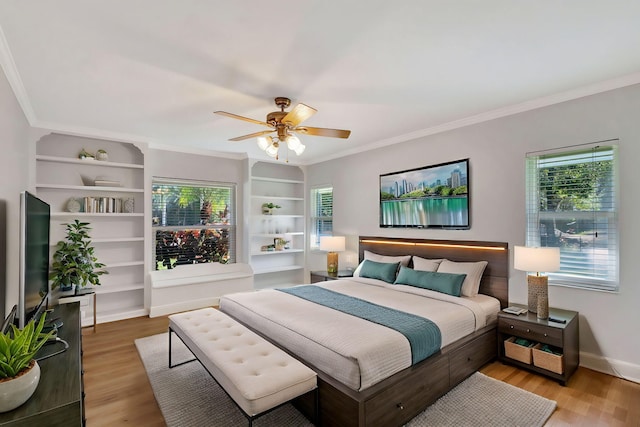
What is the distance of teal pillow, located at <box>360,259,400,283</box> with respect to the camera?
4.09 metres

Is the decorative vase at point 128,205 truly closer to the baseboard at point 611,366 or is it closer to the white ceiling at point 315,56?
the white ceiling at point 315,56

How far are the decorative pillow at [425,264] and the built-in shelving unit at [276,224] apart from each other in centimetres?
274

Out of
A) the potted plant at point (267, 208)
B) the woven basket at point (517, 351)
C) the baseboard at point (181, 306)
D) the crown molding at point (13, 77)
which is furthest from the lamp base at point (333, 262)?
the crown molding at point (13, 77)

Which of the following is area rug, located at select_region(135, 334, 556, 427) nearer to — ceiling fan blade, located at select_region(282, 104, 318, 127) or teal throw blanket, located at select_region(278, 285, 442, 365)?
teal throw blanket, located at select_region(278, 285, 442, 365)

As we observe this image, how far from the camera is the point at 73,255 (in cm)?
383

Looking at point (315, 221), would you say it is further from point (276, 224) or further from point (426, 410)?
point (426, 410)

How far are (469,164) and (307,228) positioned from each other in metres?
3.36

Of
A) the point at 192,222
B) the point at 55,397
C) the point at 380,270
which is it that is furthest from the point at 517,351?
the point at 192,222

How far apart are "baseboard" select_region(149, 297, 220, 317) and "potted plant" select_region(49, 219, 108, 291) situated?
0.91 metres

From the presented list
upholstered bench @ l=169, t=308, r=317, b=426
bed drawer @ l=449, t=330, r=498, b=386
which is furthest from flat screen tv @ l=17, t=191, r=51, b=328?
bed drawer @ l=449, t=330, r=498, b=386

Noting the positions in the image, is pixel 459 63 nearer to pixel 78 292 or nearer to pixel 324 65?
pixel 324 65

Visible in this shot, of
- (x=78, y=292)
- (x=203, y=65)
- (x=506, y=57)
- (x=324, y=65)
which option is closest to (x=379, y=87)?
(x=324, y=65)

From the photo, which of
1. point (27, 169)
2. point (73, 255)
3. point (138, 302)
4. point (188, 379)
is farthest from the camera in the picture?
point (138, 302)

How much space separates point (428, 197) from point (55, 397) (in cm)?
397
